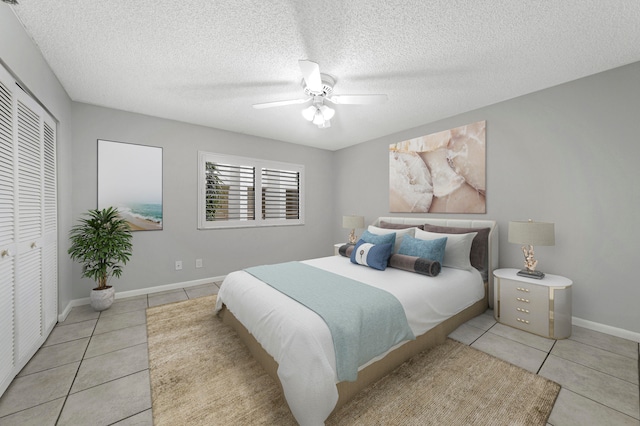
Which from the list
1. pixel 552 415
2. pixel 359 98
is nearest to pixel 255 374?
pixel 552 415

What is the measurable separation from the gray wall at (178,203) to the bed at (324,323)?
1550mm

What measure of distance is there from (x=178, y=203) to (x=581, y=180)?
5.05 meters

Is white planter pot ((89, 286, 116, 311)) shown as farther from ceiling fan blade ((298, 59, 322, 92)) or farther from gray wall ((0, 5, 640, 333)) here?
ceiling fan blade ((298, 59, 322, 92))

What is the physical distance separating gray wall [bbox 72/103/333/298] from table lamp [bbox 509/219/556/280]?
358 cm

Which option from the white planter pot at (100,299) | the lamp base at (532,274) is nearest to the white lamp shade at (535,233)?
the lamp base at (532,274)

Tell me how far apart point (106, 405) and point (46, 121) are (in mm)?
2631

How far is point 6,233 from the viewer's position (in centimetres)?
175

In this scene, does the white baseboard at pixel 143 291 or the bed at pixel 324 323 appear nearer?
the bed at pixel 324 323

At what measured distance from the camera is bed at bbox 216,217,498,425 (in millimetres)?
1413

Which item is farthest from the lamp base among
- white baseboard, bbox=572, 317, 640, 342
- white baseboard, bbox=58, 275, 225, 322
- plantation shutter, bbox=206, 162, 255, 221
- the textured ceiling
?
white baseboard, bbox=58, 275, 225, 322

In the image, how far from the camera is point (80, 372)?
→ 6.28 ft

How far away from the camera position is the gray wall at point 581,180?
233cm

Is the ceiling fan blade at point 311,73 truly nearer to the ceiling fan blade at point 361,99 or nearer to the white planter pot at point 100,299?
the ceiling fan blade at point 361,99

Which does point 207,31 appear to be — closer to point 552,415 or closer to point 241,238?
point 241,238
